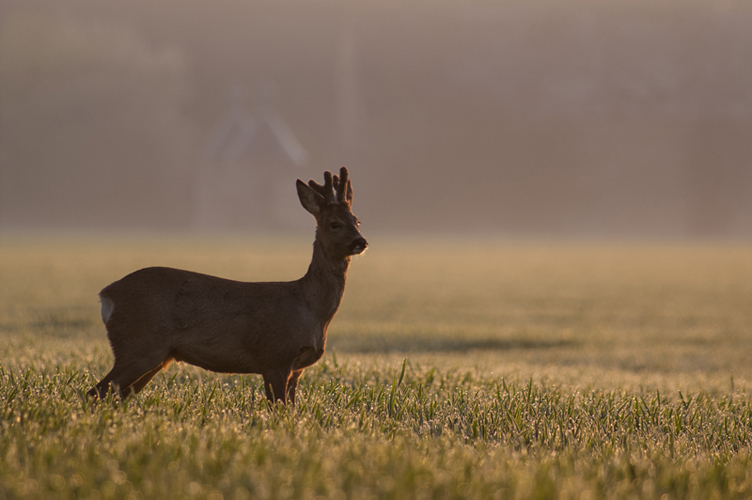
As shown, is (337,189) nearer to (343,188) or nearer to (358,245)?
(343,188)

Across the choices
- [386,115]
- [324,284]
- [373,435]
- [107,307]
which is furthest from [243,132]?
[373,435]

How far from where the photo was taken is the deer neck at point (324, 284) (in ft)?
18.3

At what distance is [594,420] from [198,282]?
3403 millimetres

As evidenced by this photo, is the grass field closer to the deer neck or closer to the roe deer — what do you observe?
the roe deer

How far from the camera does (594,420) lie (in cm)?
611

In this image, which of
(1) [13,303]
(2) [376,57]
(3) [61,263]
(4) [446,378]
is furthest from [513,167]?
(4) [446,378]

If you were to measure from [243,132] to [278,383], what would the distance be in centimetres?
11803

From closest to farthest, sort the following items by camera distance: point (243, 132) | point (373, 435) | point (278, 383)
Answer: point (373, 435), point (278, 383), point (243, 132)

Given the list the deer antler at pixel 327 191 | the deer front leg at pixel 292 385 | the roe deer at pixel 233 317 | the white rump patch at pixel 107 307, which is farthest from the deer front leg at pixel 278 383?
the deer antler at pixel 327 191

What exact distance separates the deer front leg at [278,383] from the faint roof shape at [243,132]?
109 metres

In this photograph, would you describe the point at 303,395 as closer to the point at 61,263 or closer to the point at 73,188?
the point at 61,263

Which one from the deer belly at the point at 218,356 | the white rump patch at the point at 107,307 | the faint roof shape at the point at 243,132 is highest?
the faint roof shape at the point at 243,132

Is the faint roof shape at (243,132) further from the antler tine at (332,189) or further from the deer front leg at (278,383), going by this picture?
the deer front leg at (278,383)

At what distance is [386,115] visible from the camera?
5541 inches
